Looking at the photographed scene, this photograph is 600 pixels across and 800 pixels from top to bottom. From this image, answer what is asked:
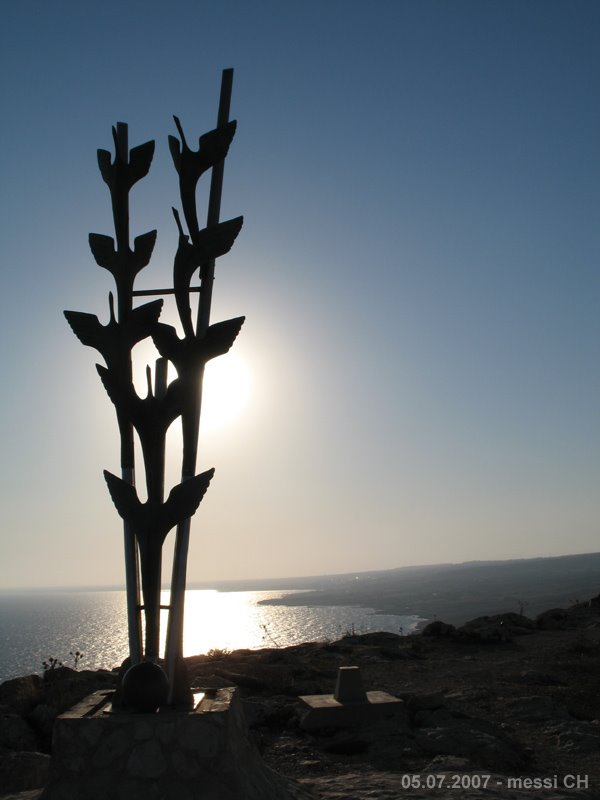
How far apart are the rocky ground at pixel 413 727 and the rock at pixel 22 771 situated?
0.01 meters

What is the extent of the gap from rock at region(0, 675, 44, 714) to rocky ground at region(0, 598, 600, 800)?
25 mm

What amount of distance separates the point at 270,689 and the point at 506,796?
7.35m

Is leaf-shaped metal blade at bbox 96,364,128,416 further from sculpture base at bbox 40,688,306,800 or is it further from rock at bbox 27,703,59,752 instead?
rock at bbox 27,703,59,752

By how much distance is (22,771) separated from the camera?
7.70 m

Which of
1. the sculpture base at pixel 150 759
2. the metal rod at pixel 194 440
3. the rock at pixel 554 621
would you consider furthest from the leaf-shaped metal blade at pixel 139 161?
the rock at pixel 554 621

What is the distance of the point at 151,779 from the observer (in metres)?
5.86

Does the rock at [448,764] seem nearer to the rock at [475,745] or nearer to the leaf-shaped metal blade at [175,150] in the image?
the rock at [475,745]

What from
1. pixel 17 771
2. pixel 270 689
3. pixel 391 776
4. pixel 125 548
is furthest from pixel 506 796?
pixel 270 689

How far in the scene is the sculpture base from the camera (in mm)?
5844

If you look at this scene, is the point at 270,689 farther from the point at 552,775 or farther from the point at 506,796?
the point at 506,796

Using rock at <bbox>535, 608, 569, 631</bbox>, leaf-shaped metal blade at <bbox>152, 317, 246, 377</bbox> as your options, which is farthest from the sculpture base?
rock at <bbox>535, 608, 569, 631</bbox>

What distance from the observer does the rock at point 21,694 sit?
36.3ft

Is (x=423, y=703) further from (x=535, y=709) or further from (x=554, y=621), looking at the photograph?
(x=554, y=621)

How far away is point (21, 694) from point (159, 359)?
23.8 ft
